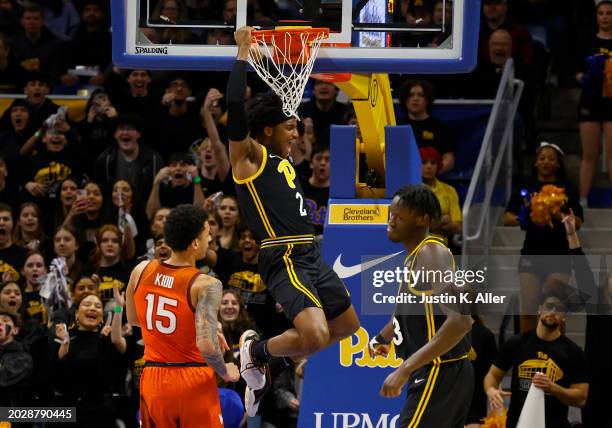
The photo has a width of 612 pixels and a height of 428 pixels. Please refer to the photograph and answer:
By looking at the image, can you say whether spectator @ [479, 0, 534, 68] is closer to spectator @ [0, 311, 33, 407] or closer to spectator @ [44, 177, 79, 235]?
spectator @ [44, 177, 79, 235]

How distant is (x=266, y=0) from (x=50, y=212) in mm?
4095

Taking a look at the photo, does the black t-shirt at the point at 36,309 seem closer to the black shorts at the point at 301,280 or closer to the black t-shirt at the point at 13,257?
the black t-shirt at the point at 13,257

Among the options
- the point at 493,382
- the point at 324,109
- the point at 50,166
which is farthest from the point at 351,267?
the point at 50,166

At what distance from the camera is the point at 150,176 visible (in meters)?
14.5

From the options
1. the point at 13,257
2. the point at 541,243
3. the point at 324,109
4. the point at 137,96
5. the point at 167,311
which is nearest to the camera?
the point at 167,311

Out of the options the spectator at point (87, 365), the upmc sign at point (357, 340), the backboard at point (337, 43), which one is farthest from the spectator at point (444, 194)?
the backboard at point (337, 43)

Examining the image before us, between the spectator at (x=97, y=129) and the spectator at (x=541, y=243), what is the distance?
4.93m

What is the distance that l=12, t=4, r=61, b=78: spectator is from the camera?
16.9 metres

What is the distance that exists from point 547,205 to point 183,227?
16.9 ft

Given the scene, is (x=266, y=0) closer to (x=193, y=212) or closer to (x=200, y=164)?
(x=200, y=164)

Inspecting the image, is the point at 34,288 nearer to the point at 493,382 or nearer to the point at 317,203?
the point at 317,203

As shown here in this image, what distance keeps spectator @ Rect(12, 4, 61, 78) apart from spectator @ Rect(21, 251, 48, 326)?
13.7 ft

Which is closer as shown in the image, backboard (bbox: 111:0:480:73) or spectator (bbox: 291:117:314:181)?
backboard (bbox: 111:0:480:73)

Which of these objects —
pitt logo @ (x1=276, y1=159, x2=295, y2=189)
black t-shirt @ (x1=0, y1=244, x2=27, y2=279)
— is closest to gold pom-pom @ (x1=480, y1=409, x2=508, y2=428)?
pitt logo @ (x1=276, y1=159, x2=295, y2=189)
